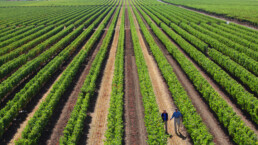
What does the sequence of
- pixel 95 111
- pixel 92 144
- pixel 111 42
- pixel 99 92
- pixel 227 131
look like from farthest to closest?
pixel 111 42, pixel 99 92, pixel 95 111, pixel 227 131, pixel 92 144

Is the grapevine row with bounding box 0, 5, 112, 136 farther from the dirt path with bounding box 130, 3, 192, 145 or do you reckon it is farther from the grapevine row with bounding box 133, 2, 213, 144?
the grapevine row with bounding box 133, 2, 213, 144

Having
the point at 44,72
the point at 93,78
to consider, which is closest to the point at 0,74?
the point at 44,72

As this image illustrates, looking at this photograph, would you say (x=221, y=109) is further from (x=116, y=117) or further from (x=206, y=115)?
(x=116, y=117)

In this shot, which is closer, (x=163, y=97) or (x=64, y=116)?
(x=64, y=116)

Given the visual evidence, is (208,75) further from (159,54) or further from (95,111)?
(95,111)

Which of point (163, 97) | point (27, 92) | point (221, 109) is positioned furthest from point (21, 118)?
point (221, 109)

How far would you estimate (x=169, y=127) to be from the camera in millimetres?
16188

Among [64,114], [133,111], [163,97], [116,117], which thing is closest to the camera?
[116,117]

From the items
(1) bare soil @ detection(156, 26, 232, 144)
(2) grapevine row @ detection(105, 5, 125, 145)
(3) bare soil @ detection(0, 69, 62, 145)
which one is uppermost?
(2) grapevine row @ detection(105, 5, 125, 145)

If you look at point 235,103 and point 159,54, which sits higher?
point 159,54

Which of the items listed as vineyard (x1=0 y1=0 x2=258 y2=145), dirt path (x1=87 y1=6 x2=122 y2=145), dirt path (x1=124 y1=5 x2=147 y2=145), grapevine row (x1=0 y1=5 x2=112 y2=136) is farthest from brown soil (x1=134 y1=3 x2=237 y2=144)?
grapevine row (x1=0 y1=5 x2=112 y2=136)

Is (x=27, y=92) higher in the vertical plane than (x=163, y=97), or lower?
higher

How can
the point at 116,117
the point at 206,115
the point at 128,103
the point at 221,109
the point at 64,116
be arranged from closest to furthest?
the point at 116,117
the point at 221,109
the point at 206,115
the point at 64,116
the point at 128,103

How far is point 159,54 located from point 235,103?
13662 mm
